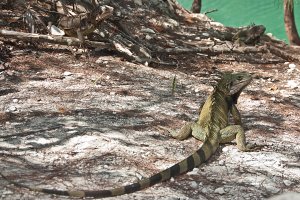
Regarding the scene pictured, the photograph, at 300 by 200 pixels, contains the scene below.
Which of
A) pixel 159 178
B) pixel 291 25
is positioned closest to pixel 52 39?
pixel 159 178

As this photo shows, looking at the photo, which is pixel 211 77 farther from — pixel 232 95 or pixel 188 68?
pixel 232 95

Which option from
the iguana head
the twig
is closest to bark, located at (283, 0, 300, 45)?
the twig

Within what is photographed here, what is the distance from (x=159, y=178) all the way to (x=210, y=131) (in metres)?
0.91

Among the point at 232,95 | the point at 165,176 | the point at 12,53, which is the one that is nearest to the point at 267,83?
the point at 232,95

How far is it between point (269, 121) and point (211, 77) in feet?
5.52

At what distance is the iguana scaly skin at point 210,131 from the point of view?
10.4 ft

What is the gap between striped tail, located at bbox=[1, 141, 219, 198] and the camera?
2924 mm

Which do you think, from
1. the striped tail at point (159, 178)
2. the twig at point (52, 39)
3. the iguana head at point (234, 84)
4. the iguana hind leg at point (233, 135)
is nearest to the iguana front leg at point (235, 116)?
the iguana head at point (234, 84)

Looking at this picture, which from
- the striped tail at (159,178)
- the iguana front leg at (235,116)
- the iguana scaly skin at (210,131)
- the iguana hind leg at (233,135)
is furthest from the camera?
the iguana front leg at (235,116)

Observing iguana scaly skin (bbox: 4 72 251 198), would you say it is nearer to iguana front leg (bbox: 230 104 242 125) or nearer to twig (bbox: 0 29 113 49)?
iguana front leg (bbox: 230 104 242 125)

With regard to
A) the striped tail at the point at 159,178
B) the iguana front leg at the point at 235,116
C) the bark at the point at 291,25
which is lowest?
the striped tail at the point at 159,178

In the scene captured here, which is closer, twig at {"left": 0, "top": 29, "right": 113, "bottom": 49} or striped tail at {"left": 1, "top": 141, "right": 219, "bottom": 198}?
striped tail at {"left": 1, "top": 141, "right": 219, "bottom": 198}

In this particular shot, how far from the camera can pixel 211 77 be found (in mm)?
6520

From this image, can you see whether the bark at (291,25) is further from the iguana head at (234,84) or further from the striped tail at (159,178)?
the striped tail at (159,178)
